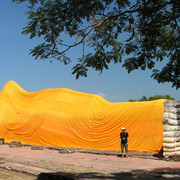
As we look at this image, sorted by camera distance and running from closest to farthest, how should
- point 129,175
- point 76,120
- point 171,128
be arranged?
point 129,175, point 171,128, point 76,120

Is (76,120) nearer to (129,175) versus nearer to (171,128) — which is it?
(171,128)

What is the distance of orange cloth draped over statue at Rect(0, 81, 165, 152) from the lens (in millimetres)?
13508

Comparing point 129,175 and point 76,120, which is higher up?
point 76,120

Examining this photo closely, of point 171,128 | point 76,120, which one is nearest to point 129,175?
point 171,128

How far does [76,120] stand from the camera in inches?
634

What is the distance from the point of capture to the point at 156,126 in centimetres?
1307

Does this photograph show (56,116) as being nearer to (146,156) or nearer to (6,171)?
(146,156)

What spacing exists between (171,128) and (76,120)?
6.22m

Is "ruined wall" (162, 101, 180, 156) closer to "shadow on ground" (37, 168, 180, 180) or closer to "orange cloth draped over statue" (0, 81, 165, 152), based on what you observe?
"orange cloth draped over statue" (0, 81, 165, 152)

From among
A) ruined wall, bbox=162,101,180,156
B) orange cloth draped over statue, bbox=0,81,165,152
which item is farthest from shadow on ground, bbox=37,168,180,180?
orange cloth draped over statue, bbox=0,81,165,152

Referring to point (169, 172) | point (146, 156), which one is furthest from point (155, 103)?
point (169, 172)

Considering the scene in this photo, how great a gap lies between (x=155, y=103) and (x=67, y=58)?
795 cm

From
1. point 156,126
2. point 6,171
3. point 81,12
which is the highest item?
point 81,12

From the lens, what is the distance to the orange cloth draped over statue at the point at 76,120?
13.5 meters
